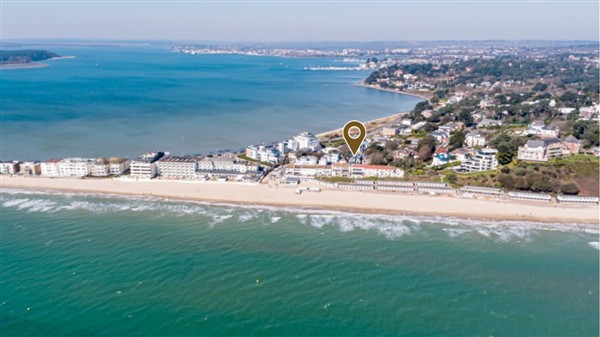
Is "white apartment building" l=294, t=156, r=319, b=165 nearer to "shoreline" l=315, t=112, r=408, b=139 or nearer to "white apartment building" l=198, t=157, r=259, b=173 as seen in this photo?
"white apartment building" l=198, t=157, r=259, b=173

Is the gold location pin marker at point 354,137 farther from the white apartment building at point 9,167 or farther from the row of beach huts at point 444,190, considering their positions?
the white apartment building at point 9,167

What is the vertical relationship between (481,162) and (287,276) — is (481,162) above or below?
above

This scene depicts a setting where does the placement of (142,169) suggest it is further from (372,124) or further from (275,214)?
(372,124)

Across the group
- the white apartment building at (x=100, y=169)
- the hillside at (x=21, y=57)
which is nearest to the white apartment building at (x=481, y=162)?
the white apartment building at (x=100, y=169)

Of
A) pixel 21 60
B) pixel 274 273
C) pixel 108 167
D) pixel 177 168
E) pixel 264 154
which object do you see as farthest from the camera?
pixel 21 60

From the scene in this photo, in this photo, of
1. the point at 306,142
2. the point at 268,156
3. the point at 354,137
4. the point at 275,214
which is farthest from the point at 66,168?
the point at 354,137

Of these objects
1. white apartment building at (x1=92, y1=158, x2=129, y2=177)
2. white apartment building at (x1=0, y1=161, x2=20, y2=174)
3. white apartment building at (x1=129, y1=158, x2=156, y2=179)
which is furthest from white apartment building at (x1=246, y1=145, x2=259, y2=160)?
white apartment building at (x1=0, y1=161, x2=20, y2=174)
